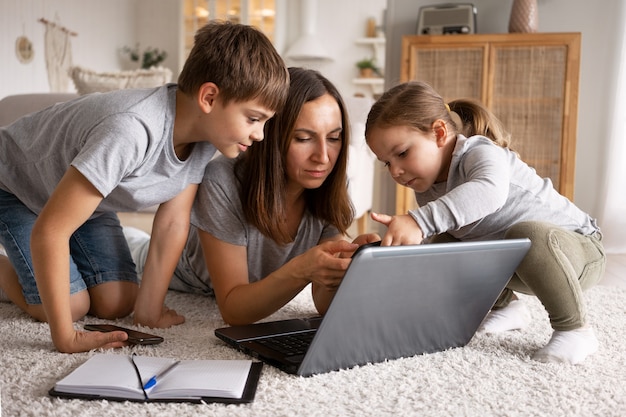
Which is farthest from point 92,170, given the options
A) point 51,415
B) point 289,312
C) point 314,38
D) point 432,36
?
point 314,38

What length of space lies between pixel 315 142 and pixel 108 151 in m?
0.44

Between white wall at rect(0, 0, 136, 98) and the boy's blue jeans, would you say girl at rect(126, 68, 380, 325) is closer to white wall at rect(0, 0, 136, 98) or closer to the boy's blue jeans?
the boy's blue jeans

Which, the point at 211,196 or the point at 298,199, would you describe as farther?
the point at 298,199

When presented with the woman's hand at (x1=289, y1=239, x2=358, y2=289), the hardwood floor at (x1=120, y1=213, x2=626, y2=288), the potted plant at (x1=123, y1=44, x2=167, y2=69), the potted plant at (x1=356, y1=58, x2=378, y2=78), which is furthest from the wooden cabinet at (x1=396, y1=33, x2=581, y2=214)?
the potted plant at (x1=123, y1=44, x2=167, y2=69)

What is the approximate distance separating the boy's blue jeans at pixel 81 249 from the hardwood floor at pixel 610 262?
1664 mm

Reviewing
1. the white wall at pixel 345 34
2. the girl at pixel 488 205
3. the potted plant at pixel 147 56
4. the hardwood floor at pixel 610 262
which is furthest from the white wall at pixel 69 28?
the girl at pixel 488 205

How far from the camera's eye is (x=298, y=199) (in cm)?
162

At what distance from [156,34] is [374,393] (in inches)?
319

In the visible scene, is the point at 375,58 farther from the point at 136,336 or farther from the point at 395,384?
the point at 395,384

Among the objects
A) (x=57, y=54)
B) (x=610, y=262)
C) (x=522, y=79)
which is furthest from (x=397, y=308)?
(x=57, y=54)

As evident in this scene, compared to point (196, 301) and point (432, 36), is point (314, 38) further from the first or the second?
point (196, 301)

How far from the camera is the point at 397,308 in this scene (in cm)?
115

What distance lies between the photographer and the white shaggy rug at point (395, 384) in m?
1.01

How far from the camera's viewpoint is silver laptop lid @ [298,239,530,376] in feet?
3.43
